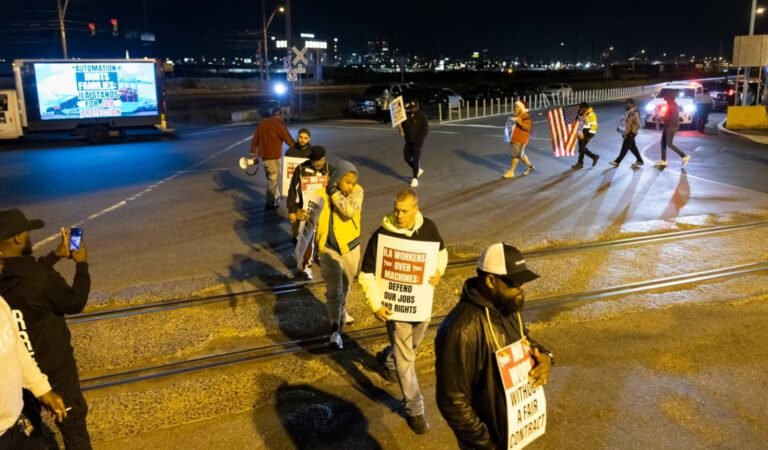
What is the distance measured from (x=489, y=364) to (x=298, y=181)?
4.47 m

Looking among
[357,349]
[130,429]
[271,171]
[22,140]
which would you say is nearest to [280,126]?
[271,171]

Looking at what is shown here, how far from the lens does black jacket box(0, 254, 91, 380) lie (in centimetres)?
325

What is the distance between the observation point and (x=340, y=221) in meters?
5.27

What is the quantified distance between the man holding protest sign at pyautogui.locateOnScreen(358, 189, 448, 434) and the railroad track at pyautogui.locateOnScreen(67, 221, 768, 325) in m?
2.90

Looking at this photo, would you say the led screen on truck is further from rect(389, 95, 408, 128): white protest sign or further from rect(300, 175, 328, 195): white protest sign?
rect(300, 175, 328, 195): white protest sign

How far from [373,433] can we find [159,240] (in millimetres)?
6005

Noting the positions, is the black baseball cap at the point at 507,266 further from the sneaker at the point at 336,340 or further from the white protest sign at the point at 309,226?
the sneaker at the point at 336,340

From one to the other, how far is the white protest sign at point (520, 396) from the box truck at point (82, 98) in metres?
23.0

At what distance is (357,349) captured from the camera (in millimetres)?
5715

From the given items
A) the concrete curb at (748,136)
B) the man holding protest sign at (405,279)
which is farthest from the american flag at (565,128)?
the man holding protest sign at (405,279)

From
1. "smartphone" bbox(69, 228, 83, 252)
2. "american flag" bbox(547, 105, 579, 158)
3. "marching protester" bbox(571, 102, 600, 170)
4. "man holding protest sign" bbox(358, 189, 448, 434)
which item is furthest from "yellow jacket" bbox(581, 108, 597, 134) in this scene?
"smartphone" bbox(69, 228, 83, 252)

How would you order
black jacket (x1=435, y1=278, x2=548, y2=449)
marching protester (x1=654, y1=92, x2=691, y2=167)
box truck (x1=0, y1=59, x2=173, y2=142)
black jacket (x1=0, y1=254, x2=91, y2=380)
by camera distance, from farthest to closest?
1. box truck (x1=0, y1=59, x2=173, y2=142)
2. marching protester (x1=654, y1=92, x2=691, y2=167)
3. black jacket (x1=0, y1=254, x2=91, y2=380)
4. black jacket (x1=435, y1=278, x2=548, y2=449)

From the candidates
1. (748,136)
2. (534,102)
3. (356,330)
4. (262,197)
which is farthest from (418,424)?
(534,102)

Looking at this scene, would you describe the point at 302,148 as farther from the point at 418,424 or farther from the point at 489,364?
the point at 489,364
